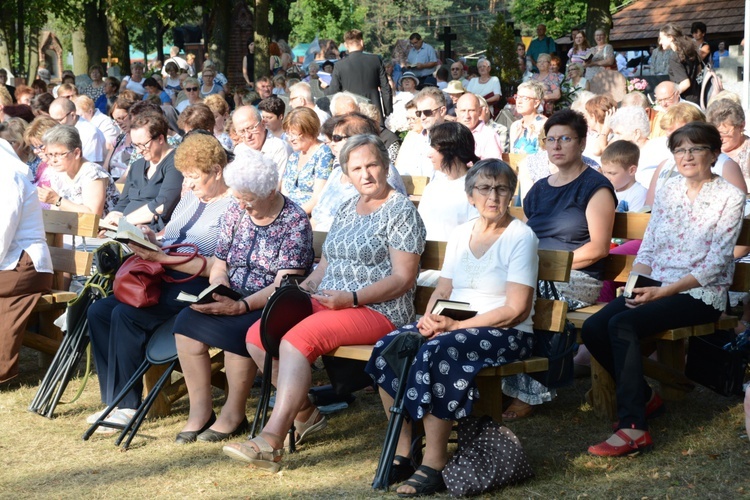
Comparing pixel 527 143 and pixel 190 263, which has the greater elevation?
pixel 527 143

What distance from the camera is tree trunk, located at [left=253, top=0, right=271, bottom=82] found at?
2422 centimetres

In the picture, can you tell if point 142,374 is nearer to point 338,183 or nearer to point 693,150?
point 338,183

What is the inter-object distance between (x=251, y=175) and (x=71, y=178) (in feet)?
9.49

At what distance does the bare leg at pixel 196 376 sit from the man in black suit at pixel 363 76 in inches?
308

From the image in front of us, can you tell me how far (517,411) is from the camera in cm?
565

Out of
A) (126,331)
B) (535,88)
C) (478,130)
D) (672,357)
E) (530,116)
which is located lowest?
(672,357)

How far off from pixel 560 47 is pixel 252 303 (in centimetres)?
2320

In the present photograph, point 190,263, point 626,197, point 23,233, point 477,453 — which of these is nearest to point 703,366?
point 477,453

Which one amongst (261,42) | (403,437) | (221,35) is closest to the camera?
(403,437)

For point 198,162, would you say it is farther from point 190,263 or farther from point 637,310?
point 637,310

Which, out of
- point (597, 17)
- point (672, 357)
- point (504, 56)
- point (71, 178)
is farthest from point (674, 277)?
point (597, 17)

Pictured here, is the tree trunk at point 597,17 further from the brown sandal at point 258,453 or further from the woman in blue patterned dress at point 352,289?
the brown sandal at point 258,453

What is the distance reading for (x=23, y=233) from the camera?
6.73m

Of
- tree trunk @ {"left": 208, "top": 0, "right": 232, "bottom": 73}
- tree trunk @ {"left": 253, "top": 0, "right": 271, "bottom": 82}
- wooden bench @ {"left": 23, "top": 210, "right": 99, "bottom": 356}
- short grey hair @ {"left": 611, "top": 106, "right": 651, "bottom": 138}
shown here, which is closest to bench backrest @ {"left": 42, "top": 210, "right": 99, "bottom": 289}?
wooden bench @ {"left": 23, "top": 210, "right": 99, "bottom": 356}
